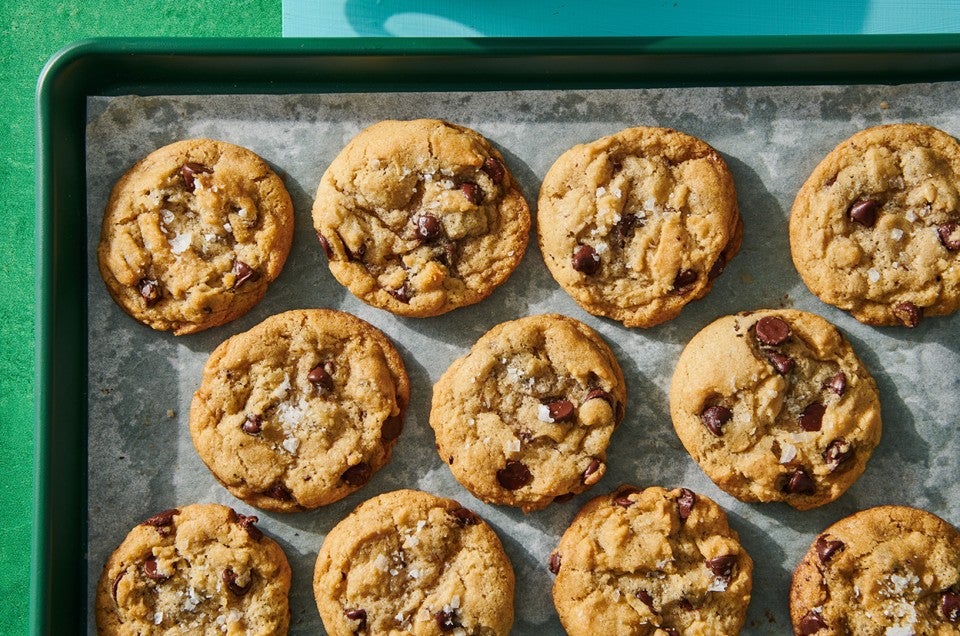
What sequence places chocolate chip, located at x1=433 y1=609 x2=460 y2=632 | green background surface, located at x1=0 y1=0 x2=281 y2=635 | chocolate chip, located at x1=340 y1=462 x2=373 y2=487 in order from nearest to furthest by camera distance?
chocolate chip, located at x1=433 y1=609 x2=460 y2=632
chocolate chip, located at x1=340 y1=462 x2=373 y2=487
green background surface, located at x1=0 y1=0 x2=281 y2=635

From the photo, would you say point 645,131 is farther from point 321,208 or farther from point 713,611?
point 713,611

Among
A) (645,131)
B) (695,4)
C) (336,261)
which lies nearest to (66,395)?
(336,261)

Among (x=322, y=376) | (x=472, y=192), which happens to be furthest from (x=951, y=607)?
(x=322, y=376)

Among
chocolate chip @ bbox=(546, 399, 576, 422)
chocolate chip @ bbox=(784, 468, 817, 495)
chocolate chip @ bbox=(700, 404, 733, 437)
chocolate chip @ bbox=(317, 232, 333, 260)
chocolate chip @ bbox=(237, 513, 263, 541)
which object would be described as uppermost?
chocolate chip @ bbox=(317, 232, 333, 260)

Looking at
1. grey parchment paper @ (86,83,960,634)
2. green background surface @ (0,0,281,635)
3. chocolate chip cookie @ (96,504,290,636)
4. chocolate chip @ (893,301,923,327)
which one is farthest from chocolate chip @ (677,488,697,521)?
green background surface @ (0,0,281,635)

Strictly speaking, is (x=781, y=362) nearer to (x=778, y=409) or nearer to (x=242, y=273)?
(x=778, y=409)

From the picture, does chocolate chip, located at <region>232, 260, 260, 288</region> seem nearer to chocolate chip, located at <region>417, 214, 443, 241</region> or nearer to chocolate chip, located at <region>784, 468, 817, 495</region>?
chocolate chip, located at <region>417, 214, 443, 241</region>

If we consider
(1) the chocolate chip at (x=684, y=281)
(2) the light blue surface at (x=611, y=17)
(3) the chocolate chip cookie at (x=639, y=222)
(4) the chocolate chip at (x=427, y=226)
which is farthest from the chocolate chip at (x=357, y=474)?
(2) the light blue surface at (x=611, y=17)

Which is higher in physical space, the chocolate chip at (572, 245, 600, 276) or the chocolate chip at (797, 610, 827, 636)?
the chocolate chip at (572, 245, 600, 276)
